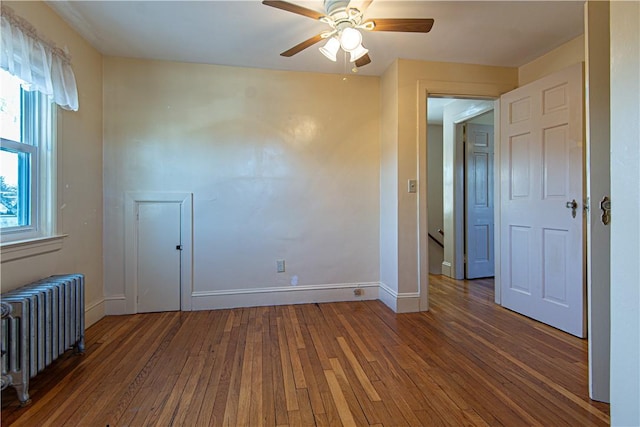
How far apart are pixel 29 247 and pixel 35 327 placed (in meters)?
0.60

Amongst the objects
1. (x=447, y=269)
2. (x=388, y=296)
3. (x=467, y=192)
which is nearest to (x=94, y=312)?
(x=388, y=296)

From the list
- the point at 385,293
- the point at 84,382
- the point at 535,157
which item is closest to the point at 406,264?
the point at 385,293

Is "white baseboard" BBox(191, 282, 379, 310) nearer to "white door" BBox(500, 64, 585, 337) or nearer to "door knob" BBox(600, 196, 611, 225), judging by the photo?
"white door" BBox(500, 64, 585, 337)

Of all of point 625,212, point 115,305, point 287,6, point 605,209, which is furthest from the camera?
point 115,305

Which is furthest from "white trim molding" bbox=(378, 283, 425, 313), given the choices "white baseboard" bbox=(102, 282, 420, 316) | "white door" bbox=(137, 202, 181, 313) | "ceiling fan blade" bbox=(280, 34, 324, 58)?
"ceiling fan blade" bbox=(280, 34, 324, 58)

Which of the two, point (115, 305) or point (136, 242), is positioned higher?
point (136, 242)

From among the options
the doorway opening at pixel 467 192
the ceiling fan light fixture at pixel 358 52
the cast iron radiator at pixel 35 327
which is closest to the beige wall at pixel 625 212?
the ceiling fan light fixture at pixel 358 52

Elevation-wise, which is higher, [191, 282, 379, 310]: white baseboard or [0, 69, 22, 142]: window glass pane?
[0, 69, 22, 142]: window glass pane

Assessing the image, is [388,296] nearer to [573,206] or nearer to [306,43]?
[573,206]

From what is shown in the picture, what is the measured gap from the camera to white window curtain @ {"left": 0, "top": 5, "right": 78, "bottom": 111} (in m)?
1.75

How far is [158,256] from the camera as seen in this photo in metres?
3.01

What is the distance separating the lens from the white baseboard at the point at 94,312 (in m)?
2.67

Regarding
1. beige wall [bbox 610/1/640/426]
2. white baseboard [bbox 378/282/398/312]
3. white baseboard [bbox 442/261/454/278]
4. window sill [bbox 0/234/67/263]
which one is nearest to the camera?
beige wall [bbox 610/1/640/426]

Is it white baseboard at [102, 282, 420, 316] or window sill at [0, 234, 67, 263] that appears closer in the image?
window sill at [0, 234, 67, 263]
